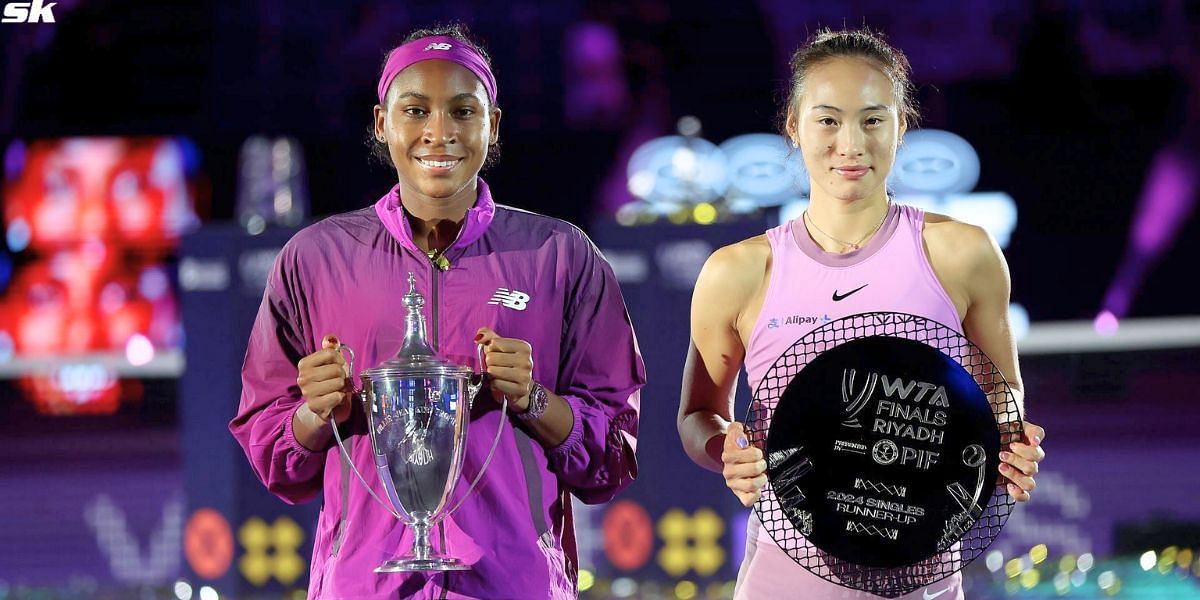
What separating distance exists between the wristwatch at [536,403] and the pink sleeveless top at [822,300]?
0.38m

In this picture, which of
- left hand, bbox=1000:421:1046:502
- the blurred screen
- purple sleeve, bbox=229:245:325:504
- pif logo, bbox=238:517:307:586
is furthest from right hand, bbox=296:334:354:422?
the blurred screen

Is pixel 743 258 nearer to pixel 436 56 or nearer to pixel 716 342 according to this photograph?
pixel 716 342

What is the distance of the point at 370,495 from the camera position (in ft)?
7.16

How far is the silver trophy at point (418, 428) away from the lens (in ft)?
6.74

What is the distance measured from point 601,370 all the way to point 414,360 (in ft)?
1.30

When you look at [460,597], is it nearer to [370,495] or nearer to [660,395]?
[370,495]

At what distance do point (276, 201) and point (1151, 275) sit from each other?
645 centimetres

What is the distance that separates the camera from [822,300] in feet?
7.62

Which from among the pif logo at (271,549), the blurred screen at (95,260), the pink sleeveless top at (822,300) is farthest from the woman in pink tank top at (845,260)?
the blurred screen at (95,260)

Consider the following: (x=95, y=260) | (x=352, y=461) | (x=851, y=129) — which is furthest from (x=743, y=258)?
(x=95, y=260)

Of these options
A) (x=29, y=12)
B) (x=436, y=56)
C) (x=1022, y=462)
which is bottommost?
(x=1022, y=462)

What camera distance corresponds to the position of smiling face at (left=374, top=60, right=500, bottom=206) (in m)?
2.27

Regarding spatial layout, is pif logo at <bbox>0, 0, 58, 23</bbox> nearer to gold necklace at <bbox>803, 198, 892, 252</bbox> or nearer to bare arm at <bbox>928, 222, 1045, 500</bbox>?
gold necklace at <bbox>803, 198, 892, 252</bbox>

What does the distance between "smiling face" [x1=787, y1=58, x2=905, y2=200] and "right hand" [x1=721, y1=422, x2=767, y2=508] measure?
48 centimetres
